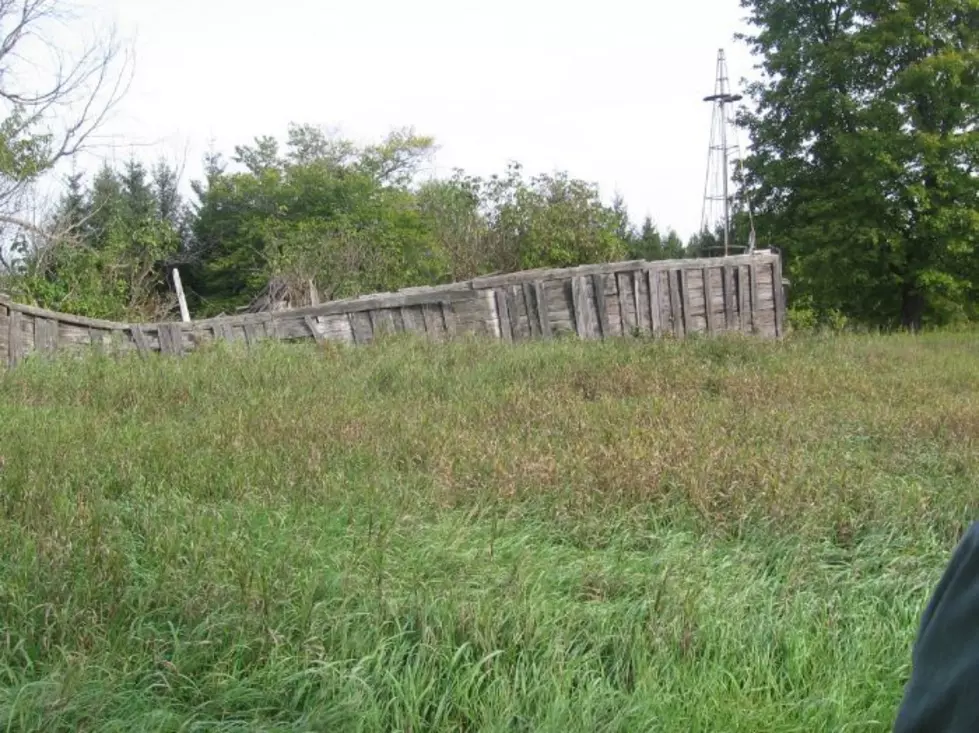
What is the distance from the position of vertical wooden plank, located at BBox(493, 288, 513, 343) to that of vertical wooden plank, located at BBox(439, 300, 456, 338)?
803 millimetres

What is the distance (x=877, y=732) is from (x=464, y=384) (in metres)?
6.24

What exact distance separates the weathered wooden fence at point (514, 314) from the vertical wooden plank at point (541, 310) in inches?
0.7

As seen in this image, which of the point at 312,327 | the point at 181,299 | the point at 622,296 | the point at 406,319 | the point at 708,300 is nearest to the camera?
the point at 312,327

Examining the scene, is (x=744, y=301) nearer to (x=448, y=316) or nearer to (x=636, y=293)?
(x=636, y=293)

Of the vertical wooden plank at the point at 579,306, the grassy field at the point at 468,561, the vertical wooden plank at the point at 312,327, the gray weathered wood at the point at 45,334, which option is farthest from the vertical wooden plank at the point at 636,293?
the gray weathered wood at the point at 45,334

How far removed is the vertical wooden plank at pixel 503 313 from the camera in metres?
15.4

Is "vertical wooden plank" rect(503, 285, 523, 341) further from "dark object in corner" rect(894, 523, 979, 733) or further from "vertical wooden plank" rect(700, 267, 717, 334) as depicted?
"dark object in corner" rect(894, 523, 979, 733)

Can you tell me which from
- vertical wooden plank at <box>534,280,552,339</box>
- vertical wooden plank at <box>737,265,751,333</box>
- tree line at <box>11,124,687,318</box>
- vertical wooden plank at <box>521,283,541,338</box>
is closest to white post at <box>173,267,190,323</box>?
tree line at <box>11,124,687,318</box>

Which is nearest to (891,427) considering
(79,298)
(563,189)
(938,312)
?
(79,298)

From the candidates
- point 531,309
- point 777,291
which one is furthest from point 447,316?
point 777,291

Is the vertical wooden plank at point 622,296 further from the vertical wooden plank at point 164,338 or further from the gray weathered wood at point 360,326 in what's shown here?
the vertical wooden plank at point 164,338

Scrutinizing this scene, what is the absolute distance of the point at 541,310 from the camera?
51.5 feet

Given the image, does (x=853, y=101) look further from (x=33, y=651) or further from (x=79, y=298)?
(x=33, y=651)

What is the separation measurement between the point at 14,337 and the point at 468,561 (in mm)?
9505
